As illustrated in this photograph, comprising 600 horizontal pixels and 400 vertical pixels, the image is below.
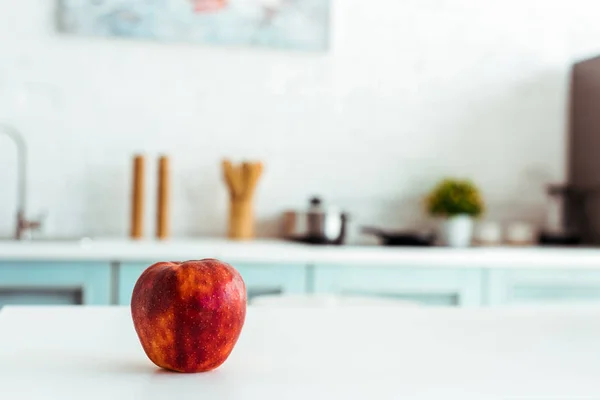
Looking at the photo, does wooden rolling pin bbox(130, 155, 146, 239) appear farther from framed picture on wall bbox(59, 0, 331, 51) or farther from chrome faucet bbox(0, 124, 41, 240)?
framed picture on wall bbox(59, 0, 331, 51)

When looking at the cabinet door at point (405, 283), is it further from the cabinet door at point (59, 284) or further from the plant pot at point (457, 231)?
the cabinet door at point (59, 284)

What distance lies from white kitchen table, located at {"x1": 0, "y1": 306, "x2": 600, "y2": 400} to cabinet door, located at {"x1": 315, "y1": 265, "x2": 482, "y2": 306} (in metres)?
1.28

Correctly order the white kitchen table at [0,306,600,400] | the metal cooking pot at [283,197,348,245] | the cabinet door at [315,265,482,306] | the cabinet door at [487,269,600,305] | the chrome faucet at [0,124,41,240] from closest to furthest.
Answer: the white kitchen table at [0,306,600,400]
the cabinet door at [315,265,482,306]
the cabinet door at [487,269,600,305]
the metal cooking pot at [283,197,348,245]
the chrome faucet at [0,124,41,240]

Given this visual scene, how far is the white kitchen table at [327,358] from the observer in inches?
27.8

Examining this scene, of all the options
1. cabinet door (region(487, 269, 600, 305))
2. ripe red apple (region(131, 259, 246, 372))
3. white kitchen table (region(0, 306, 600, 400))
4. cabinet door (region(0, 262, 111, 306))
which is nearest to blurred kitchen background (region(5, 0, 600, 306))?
cabinet door (region(487, 269, 600, 305))

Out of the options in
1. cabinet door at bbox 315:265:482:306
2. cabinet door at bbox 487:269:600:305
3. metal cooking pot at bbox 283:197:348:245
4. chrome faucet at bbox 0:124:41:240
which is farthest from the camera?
chrome faucet at bbox 0:124:41:240

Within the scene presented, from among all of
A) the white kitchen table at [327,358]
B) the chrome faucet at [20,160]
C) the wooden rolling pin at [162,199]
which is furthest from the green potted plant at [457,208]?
the white kitchen table at [327,358]

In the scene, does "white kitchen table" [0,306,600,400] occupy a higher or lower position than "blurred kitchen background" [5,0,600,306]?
lower

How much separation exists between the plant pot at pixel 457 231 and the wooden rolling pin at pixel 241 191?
80 centimetres

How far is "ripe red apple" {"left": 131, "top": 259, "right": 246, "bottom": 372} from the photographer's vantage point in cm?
75

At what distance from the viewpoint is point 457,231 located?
9.82ft

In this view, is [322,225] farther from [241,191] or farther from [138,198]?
[138,198]

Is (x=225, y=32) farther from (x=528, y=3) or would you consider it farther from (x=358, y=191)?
(x=528, y=3)

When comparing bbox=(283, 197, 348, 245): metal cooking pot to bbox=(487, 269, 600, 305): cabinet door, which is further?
bbox=(283, 197, 348, 245): metal cooking pot
